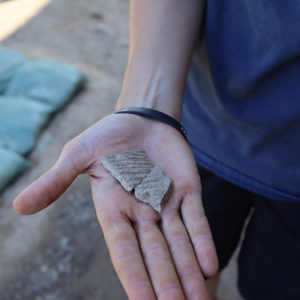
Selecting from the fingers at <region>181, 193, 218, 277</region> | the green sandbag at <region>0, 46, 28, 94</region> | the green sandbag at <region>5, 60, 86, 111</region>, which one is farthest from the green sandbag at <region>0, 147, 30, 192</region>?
the fingers at <region>181, 193, 218, 277</region>

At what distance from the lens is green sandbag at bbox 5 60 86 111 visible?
3334mm

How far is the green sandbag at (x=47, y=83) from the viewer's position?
333 centimetres

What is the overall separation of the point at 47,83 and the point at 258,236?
2.67 m

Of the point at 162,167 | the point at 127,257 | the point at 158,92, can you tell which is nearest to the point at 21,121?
the point at 158,92

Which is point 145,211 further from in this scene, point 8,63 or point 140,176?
point 8,63

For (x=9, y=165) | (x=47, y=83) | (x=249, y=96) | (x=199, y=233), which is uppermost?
(x=249, y=96)

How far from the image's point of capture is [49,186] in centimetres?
110

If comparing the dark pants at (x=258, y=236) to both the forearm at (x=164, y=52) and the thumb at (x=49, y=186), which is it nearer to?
the forearm at (x=164, y=52)

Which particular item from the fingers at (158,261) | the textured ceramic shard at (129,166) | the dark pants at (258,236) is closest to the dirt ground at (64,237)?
the dark pants at (258,236)

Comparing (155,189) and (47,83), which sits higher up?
(155,189)

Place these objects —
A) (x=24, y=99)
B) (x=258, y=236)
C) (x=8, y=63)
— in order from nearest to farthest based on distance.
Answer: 1. (x=258, y=236)
2. (x=24, y=99)
3. (x=8, y=63)

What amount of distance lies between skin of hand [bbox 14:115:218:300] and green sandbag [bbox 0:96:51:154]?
1.84 meters

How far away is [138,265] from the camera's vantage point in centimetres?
96

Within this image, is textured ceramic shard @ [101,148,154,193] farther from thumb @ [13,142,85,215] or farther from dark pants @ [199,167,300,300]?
dark pants @ [199,167,300,300]
